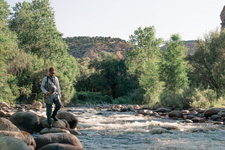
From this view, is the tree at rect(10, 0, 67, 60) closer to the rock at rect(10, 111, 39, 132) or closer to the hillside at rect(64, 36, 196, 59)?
the rock at rect(10, 111, 39, 132)

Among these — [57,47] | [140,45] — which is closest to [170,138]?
[57,47]

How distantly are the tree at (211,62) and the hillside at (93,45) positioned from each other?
7029 centimetres

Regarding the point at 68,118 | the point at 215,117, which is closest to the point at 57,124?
the point at 68,118

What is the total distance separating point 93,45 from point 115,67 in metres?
57.9

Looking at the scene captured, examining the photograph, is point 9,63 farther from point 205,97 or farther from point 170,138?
point 170,138

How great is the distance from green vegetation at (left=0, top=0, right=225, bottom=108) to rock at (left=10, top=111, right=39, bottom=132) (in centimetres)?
1262

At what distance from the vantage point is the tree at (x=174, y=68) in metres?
31.8

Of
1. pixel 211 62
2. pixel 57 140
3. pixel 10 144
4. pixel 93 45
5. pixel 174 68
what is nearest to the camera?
pixel 10 144

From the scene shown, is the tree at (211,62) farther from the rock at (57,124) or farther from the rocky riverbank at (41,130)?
→ the rock at (57,124)

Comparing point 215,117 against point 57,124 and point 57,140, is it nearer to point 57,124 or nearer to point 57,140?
point 57,124

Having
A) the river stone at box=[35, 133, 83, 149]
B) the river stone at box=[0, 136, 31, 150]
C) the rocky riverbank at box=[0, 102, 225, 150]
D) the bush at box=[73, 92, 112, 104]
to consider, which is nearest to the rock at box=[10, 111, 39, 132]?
the rocky riverbank at box=[0, 102, 225, 150]

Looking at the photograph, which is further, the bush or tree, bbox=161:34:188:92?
the bush

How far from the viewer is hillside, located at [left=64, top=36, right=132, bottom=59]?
102m

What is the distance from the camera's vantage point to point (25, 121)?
9.34 metres
